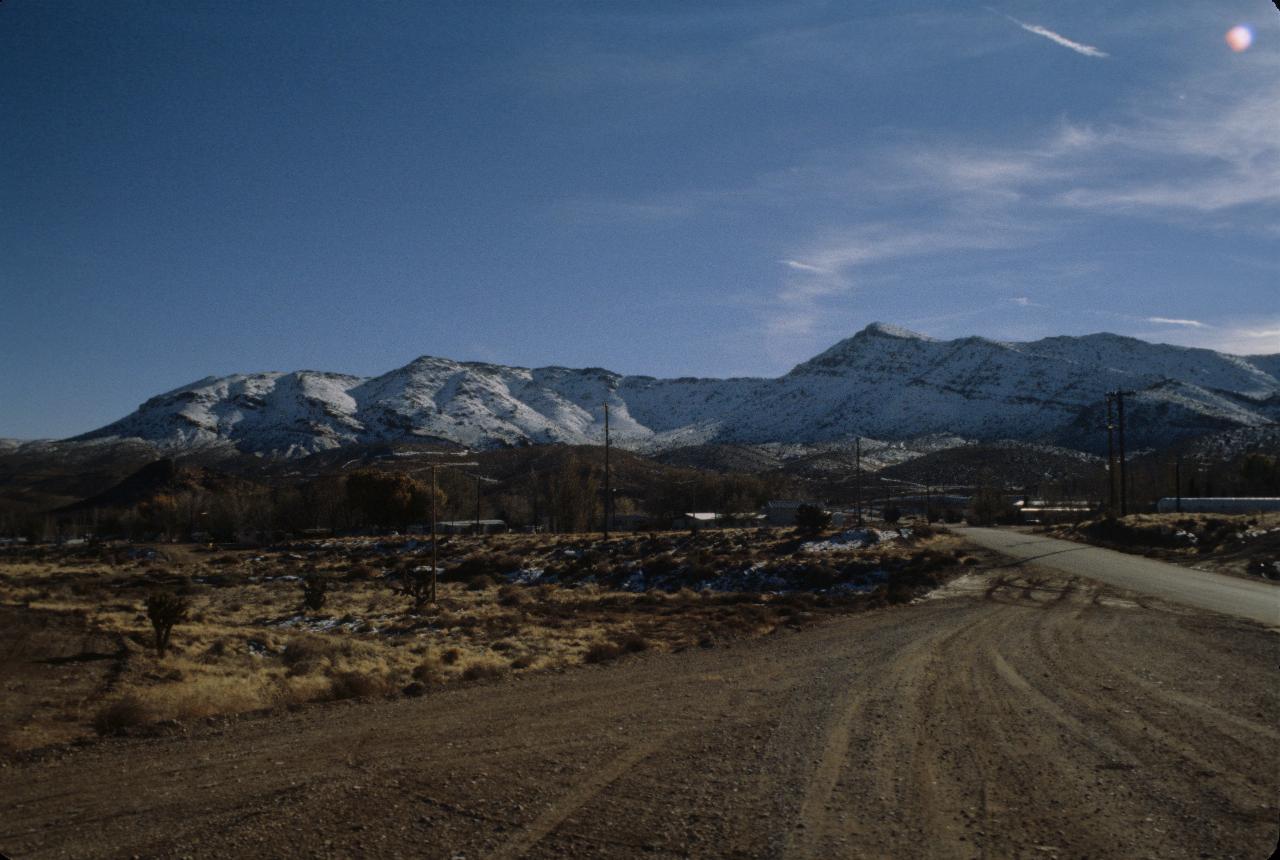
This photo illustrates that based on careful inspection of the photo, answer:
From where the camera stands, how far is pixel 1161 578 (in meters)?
28.2

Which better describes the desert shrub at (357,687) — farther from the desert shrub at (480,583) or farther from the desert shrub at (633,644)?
the desert shrub at (480,583)

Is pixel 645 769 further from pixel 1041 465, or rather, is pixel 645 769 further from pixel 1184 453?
pixel 1041 465

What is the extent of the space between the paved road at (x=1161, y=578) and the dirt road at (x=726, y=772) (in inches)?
327

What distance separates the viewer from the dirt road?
22.8ft

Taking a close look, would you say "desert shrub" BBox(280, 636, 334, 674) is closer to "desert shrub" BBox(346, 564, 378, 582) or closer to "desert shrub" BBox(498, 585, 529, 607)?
"desert shrub" BBox(498, 585, 529, 607)

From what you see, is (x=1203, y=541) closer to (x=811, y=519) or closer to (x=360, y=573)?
(x=811, y=519)

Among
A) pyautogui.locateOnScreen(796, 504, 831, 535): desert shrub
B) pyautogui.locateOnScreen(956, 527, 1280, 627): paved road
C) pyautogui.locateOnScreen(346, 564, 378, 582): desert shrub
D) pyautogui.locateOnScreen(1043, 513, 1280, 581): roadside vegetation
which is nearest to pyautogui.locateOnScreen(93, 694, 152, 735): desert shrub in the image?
pyautogui.locateOnScreen(956, 527, 1280, 627): paved road

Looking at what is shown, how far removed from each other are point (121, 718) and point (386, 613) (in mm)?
21496

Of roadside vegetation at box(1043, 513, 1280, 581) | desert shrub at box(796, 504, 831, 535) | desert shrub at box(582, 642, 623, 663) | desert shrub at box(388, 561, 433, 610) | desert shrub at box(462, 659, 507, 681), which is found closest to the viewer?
desert shrub at box(462, 659, 507, 681)

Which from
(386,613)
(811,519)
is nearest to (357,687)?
(386,613)

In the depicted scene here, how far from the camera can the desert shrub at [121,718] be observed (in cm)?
1105

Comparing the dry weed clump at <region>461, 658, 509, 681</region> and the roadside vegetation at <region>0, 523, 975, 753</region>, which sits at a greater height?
the dry weed clump at <region>461, 658, 509, 681</region>

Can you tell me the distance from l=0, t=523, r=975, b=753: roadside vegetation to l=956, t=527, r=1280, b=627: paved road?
4104mm

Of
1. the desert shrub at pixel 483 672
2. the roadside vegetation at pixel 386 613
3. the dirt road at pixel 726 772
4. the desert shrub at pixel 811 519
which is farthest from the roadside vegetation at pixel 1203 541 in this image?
the desert shrub at pixel 483 672
